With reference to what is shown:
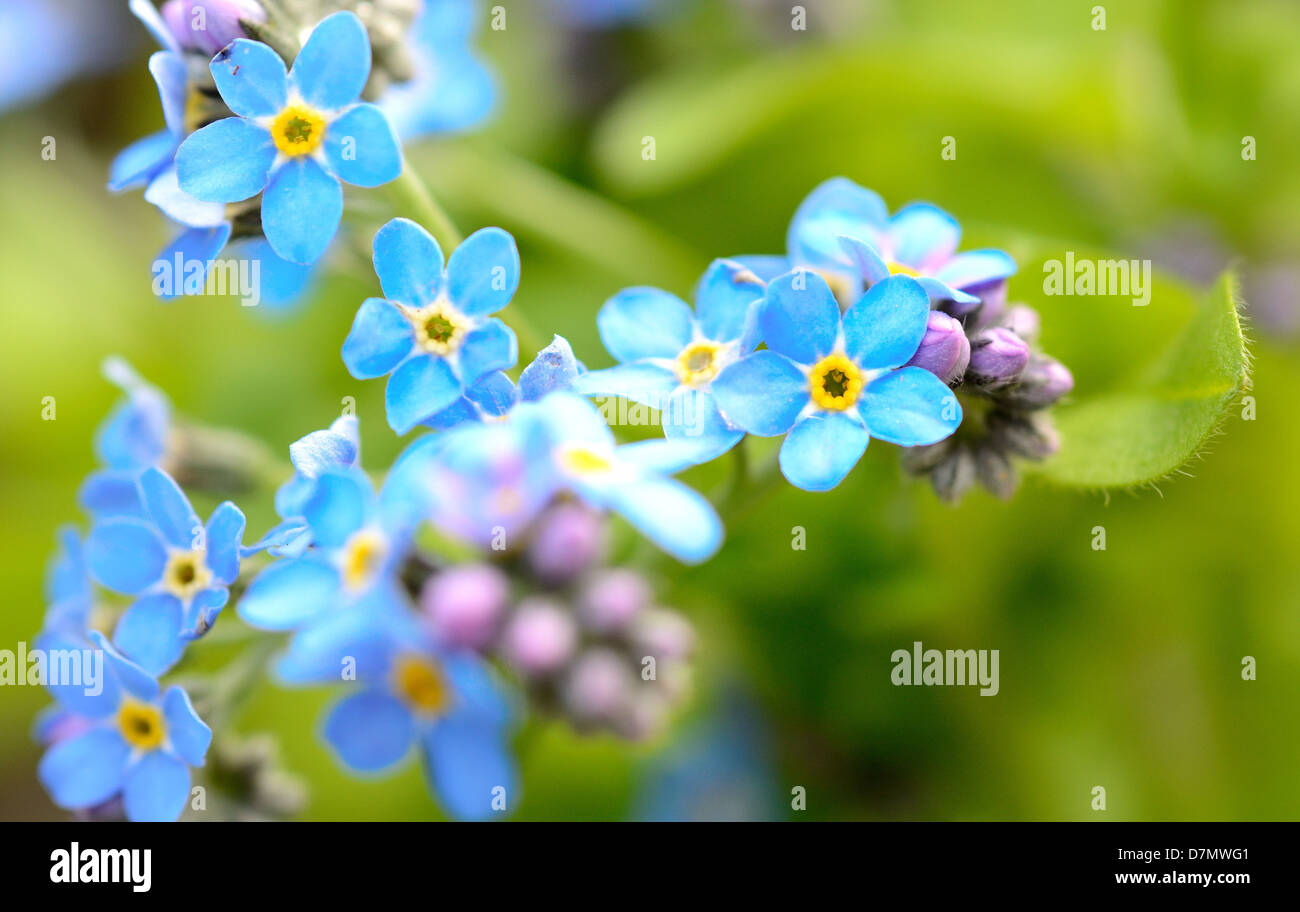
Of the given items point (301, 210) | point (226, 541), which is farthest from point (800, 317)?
point (226, 541)

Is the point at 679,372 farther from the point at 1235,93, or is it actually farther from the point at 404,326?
the point at 1235,93

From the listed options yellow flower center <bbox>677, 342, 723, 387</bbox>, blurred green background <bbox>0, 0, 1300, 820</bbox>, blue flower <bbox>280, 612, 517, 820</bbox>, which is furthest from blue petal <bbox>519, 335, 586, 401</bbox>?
blurred green background <bbox>0, 0, 1300, 820</bbox>

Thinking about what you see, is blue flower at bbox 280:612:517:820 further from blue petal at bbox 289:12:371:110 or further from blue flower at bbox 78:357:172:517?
blue petal at bbox 289:12:371:110

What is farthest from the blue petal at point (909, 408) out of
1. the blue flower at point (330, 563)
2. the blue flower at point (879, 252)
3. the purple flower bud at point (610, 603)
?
the blue flower at point (330, 563)

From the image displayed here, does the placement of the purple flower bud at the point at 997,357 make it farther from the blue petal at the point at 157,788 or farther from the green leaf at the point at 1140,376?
the blue petal at the point at 157,788

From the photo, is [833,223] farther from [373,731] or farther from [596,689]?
[373,731]
